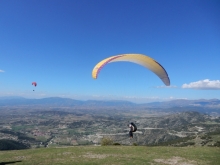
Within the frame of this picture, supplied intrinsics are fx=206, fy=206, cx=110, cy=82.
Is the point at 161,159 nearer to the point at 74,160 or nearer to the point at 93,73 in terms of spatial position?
the point at 74,160

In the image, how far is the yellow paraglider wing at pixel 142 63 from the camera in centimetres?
2483

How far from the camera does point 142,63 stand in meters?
28.5

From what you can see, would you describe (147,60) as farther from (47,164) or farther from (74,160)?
(47,164)

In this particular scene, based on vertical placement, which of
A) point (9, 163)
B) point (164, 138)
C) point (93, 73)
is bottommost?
point (164, 138)

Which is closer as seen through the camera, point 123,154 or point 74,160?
point 74,160

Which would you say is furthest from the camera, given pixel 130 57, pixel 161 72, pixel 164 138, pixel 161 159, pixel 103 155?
pixel 164 138

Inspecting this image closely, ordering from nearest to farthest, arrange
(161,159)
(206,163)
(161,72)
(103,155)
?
(206,163) → (161,159) → (103,155) → (161,72)

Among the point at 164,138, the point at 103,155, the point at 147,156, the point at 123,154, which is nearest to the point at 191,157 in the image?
the point at 147,156

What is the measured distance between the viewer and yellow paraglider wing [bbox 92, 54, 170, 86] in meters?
24.8

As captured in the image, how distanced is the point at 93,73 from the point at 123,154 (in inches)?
401

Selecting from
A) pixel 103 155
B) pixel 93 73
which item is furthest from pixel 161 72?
pixel 103 155

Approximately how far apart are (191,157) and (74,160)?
1238 centimetres

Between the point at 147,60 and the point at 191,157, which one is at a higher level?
the point at 147,60

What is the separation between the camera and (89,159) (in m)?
22.0
